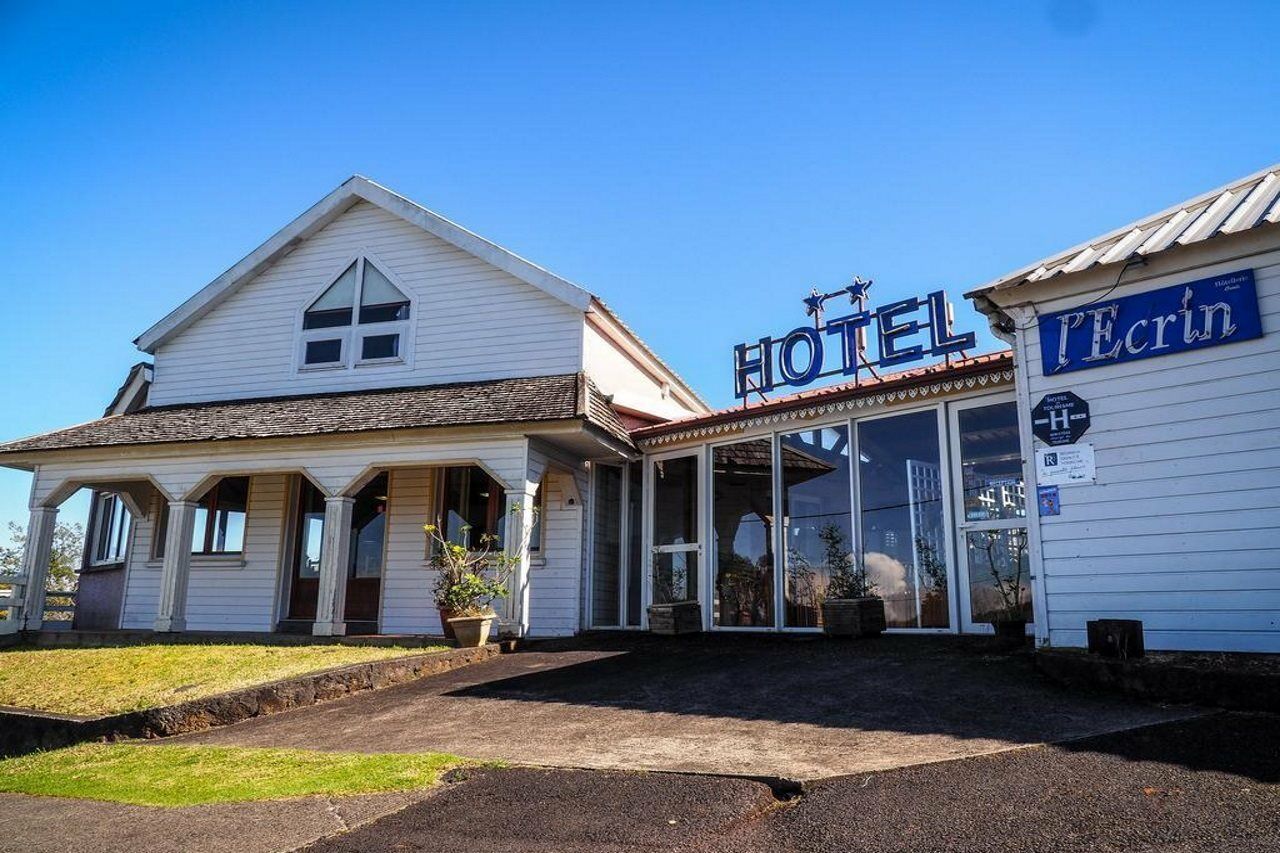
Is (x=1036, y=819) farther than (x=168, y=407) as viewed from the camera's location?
No

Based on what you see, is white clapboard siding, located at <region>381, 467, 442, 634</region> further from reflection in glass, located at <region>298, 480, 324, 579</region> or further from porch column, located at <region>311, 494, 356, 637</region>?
reflection in glass, located at <region>298, 480, 324, 579</region>

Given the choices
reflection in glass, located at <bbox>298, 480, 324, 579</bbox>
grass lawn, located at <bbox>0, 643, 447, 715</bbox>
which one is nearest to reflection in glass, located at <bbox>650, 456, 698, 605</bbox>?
grass lawn, located at <bbox>0, 643, 447, 715</bbox>

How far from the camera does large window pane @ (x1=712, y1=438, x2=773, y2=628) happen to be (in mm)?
12148

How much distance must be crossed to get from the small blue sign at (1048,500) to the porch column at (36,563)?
14208 millimetres

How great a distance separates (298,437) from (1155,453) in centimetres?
1097

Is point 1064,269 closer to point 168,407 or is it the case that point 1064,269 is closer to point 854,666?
point 854,666

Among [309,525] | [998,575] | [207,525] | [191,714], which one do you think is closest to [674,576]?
[998,575]

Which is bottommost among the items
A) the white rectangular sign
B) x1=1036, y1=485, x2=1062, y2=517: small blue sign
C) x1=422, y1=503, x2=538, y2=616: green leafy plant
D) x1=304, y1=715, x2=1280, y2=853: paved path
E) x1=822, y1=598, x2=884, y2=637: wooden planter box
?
x1=304, y1=715, x2=1280, y2=853: paved path

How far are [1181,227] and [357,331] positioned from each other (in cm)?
1232

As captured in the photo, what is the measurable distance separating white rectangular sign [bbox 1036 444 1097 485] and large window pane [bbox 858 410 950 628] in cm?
200

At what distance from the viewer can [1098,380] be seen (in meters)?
8.33

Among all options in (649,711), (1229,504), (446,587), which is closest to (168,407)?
(446,587)

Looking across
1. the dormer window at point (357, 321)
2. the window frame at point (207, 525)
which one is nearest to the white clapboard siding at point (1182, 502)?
the dormer window at point (357, 321)

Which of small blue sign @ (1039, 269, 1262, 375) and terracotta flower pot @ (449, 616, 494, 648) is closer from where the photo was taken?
small blue sign @ (1039, 269, 1262, 375)
